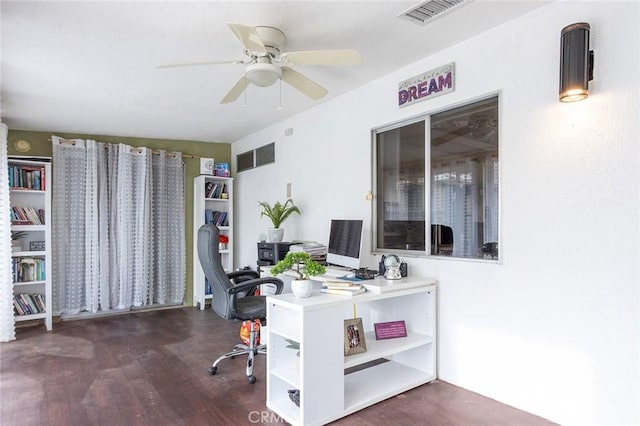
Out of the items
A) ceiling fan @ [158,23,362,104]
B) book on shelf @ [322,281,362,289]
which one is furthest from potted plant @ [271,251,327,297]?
ceiling fan @ [158,23,362,104]

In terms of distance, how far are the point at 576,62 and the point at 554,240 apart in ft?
3.27

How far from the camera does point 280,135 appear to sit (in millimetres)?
4973

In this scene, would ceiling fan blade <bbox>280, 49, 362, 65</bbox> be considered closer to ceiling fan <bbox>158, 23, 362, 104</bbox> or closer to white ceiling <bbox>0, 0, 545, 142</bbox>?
ceiling fan <bbox>158, 23, 362, 104</bbox>

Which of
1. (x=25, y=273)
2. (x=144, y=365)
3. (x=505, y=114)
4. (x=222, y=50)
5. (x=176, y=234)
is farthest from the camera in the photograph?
(x=176, y=234)

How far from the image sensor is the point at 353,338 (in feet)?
8.92

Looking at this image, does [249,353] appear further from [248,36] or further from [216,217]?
[216,217]

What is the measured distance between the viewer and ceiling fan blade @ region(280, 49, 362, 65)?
2.34m

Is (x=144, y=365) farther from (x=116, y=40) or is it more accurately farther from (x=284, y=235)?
(x=116, y=40)

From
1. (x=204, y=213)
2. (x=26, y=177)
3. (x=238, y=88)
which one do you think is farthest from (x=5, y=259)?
(x=238, y=88)

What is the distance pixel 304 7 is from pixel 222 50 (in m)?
0.81

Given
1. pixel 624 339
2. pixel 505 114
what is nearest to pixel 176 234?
pixel 505 114

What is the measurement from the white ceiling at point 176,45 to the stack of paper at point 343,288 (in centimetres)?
167

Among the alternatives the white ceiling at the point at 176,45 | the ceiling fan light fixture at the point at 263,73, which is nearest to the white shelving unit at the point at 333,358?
the ceiling fan light fixture at the point at 263,73

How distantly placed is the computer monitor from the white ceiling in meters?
1.29
